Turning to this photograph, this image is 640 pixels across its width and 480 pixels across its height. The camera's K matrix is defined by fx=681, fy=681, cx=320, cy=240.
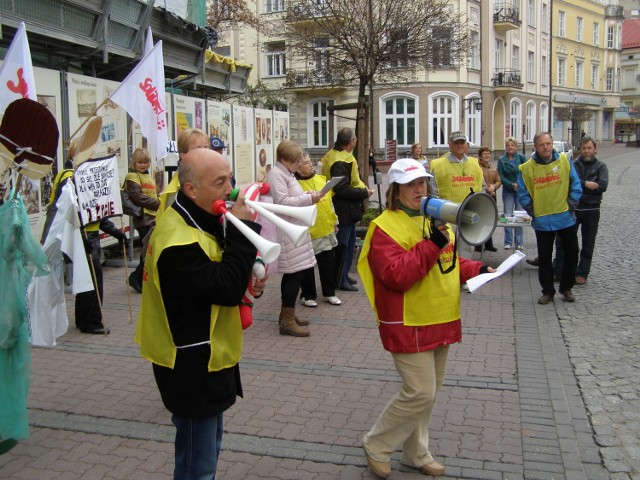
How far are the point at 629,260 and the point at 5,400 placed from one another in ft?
31.8

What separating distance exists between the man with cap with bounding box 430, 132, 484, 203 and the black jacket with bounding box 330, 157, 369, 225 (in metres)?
1.15

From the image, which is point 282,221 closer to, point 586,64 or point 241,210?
point 241,210

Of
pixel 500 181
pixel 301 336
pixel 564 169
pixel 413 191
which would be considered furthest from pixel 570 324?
pixel 500 181

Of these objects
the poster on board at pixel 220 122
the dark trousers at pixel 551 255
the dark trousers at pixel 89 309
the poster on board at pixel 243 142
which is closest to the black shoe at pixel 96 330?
the dark trousers at pixel 89 309

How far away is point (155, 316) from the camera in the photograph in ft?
9.29

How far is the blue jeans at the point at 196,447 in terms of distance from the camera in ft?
9.39

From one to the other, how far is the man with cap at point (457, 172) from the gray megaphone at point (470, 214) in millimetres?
5410

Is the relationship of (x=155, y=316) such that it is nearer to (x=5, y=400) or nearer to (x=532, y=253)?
(x=5, y=400)

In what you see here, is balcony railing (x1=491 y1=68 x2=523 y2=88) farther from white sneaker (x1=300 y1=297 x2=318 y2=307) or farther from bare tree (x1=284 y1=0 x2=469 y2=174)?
white sneaker (x1=300 y1=297 x2=318 y2=307)

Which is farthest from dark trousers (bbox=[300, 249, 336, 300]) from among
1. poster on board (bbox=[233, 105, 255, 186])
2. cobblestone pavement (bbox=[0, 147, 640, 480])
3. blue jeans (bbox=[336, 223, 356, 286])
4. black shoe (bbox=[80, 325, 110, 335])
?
poster on board (bbox=[233, 105, 255, 186])

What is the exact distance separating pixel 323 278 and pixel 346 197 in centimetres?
100

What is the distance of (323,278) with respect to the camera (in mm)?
7977

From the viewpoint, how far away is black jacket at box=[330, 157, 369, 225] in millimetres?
8055

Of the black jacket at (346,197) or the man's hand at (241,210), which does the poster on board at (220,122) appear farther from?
the man's hand at (241,210)
